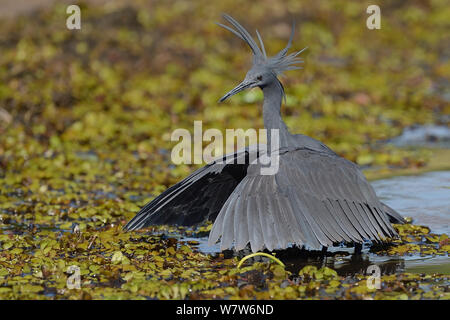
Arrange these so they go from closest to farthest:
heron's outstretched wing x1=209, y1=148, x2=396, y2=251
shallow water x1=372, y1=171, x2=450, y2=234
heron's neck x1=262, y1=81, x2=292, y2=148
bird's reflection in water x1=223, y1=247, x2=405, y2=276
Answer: heron's outstretched wing x1=209, y1=148, x2=396, y2=251, bird's reflection in water x1=223, y1=247, x2=405, y2=276, heron's neck x1=262, y1=81, x2=292, y2=148, shallow water x1=372, y1=171, x2=450, y2=234

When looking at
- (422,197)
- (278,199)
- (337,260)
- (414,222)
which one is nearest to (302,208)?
(278,199)

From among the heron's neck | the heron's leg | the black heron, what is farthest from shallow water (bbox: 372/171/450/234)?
the heron's neck

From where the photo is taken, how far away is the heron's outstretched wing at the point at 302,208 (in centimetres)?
527

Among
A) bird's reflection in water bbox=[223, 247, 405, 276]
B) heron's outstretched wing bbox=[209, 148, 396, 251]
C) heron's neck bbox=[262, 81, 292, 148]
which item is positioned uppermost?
heron's neck bbox=[262, 81, 292, 148]

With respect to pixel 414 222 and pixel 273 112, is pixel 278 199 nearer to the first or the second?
pixel 273 112

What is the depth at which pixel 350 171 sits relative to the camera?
5.75 m

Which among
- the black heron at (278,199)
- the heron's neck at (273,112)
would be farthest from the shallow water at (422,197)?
the heron's neck at (273,112)

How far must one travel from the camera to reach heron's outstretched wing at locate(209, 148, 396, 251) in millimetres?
5270

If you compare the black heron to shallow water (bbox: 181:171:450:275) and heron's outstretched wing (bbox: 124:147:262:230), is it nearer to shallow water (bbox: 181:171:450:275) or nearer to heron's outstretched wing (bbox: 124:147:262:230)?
heron's outstretched wing (bbox: 124:147:262:230)

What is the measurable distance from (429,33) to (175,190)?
10.8 metres

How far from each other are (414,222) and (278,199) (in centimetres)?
193
